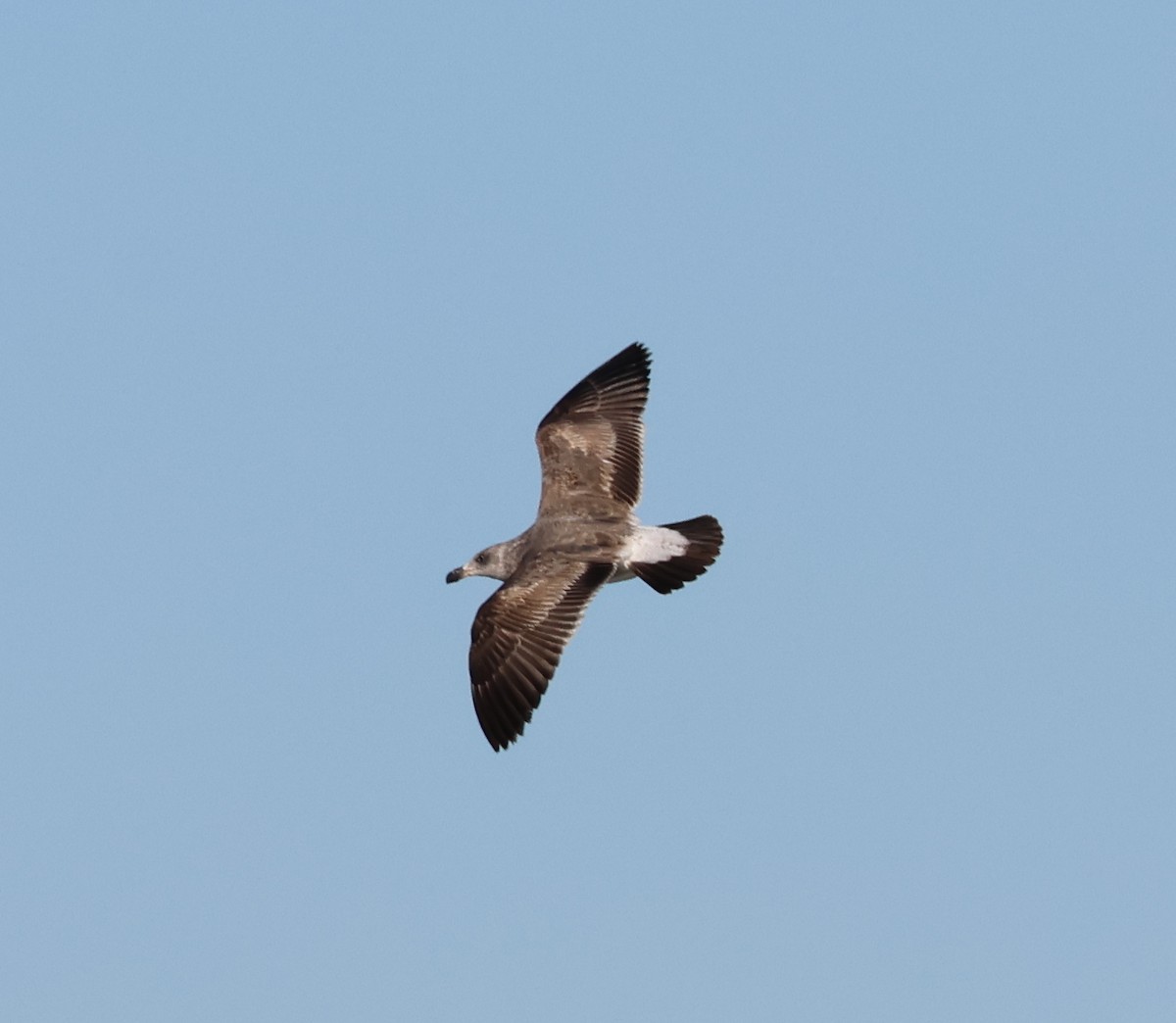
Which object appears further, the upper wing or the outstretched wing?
the upper wing

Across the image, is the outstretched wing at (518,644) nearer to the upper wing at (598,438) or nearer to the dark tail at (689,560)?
the dark tail at (689,560)

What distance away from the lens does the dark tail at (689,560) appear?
25500 mm

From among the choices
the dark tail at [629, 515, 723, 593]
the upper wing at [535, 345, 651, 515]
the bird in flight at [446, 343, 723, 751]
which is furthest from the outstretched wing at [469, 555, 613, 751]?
the upper wing at [535, 345, 651, 515]

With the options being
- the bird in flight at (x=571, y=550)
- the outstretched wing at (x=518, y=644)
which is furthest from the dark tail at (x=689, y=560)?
the outstretched wing at (x=518, y=644)

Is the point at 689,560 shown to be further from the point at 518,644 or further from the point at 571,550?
the point at 518,644

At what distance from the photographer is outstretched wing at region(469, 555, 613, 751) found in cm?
2423

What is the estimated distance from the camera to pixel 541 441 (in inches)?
1127

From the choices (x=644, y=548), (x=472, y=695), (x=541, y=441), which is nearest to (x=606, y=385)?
(x=541, y=441)

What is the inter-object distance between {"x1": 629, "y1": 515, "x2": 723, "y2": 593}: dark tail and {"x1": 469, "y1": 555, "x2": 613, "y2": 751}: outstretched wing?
0.69m

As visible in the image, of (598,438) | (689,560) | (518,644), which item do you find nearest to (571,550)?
(689,560)

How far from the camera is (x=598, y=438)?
28422 millimetres

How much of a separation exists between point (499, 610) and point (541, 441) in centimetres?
424

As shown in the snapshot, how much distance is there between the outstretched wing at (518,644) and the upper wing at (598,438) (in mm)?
2473

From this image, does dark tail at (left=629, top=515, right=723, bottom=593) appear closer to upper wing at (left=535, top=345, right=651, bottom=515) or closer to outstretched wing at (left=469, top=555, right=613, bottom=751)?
outstretched wing at (left=469, top=555, right=613, bottom=751)
